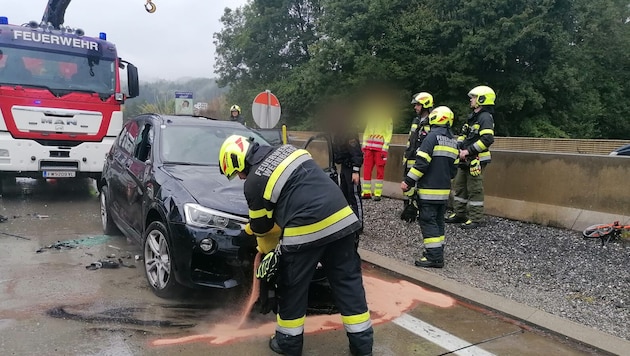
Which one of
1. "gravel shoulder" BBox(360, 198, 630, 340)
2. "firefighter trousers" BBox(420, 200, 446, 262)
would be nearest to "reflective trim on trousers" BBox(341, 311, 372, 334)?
"gravel shoulder" BBox(360, 198, 630, 340)

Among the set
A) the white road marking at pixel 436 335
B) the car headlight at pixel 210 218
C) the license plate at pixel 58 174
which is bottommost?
the white road marking at pixel 436 335

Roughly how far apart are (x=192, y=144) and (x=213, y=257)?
71.1 inches

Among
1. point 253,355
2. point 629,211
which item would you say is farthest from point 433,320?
point 629,211

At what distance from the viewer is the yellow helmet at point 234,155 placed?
3.34 meters

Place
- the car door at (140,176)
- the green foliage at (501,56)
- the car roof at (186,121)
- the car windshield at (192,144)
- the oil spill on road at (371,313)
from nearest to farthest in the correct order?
1. the oil spill on road at (371,313)
2. the car door at (140,176)
3. the car windshield at (192,144)
4. the car roof at (186,121)
5. the green foliage at (501,56)

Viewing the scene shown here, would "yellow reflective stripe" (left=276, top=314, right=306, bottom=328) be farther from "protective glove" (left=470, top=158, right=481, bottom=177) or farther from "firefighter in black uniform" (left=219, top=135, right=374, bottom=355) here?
"protective glove" (left=470, top=158, right=481, bottom=177)

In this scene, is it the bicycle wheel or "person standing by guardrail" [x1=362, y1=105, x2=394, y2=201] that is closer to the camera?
the bicycle wheel

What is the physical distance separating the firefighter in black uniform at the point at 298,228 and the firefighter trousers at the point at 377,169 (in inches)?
234

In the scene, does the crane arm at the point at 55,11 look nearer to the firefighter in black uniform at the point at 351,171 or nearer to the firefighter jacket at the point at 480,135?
the firefighter in black uniform at the point at 351,171

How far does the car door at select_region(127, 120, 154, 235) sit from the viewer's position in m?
4.83

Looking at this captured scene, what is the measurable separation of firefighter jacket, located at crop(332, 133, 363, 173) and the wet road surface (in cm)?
157

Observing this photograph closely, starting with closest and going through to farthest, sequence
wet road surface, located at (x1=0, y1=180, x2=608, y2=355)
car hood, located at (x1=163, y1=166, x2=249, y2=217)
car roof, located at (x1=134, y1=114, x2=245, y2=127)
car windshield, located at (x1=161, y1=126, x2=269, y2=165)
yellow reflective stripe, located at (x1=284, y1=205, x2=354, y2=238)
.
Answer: yellow reflective stripe, located at (x1=284, y1=205, x2=354, y2=238)
wet road surface, located at (x1=0, y1=180, x2=608, y2=355)
car hood, located at (x1=163, y1=166, x2=249, y2=217)
car windshield, located at (x1=161, y1=126, x2=269, y2=165)
car roof, located at (x1=134, y1=114, x2=245, y2=127)

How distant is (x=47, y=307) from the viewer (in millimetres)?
4027

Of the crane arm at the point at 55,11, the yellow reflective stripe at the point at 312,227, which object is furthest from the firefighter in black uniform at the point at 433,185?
the crane arm at the point at 55,11
